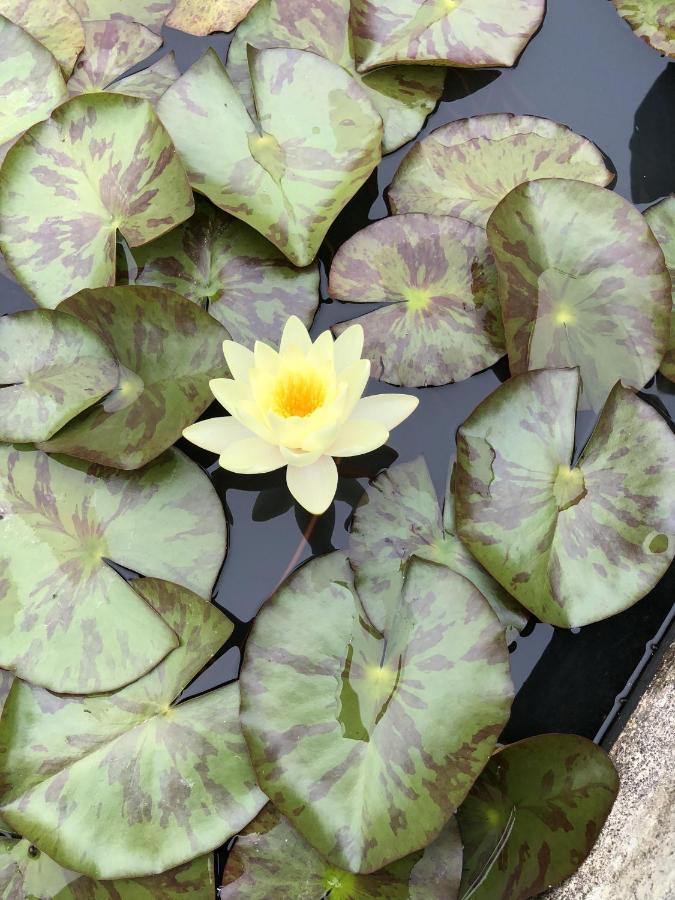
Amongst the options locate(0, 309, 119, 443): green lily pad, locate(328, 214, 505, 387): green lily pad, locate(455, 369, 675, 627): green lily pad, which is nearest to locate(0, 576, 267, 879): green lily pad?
locate(0, 309, 119, 443): green lily pad

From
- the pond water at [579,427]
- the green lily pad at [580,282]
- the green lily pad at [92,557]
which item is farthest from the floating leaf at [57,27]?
the green lily pad at [580,282]

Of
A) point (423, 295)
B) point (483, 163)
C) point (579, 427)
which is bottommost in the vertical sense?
point (579, 427)

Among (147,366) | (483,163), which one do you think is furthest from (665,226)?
(147,366)

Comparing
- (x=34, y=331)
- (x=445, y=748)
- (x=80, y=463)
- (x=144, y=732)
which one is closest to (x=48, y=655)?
(x=144, y=732)

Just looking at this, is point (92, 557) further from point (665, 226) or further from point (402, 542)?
point (665, 226)

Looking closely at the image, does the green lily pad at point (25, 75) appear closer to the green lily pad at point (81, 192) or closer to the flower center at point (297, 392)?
the green lily pad at point (81, 192)

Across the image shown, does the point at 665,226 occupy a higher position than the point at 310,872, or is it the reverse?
the point at 665,226

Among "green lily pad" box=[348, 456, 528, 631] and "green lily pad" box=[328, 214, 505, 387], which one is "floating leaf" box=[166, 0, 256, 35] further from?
"green lily pad" box=[348, 456, 528, 631]
